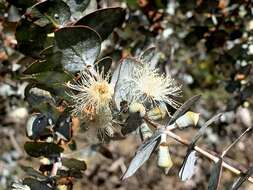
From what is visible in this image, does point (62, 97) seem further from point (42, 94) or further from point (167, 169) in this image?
point (167, 169)

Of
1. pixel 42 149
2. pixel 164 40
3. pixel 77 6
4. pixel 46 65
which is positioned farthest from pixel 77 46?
pixel 164 40

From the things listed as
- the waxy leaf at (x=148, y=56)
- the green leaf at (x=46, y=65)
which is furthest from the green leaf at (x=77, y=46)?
the waxy leaf at (x=148, y=56)

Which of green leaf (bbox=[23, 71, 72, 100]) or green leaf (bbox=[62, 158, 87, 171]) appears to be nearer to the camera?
green leaf (bbox=[23, 71, 72, 100])

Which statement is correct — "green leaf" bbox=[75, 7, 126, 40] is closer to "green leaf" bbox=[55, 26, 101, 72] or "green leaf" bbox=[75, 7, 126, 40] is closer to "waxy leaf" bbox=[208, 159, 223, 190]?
"green leaf" bbox=[55, 26, 101, 72]

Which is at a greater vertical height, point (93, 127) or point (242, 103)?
point (93, 127)

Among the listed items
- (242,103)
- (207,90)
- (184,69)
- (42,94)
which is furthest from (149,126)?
(207,90)

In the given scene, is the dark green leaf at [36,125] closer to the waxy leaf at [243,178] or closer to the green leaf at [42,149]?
the green leaf at [42,149]

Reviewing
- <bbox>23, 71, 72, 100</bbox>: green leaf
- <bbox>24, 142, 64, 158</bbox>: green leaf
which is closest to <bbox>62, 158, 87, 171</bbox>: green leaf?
<bbox>24, 142, 64, 158</bbox>: green leaf
